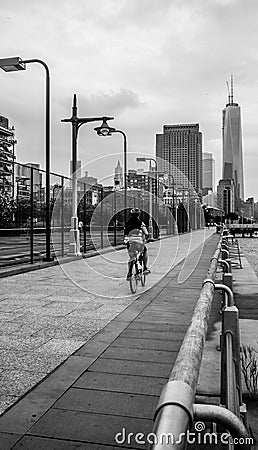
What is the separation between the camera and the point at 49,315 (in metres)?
7.86

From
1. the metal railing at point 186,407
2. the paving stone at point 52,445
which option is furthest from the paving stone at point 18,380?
the metal railing at point 186,407

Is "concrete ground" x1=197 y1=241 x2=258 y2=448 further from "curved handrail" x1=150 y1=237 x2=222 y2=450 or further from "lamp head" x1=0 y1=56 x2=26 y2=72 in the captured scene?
"lamp head" x1=0 y1=56 x2=26 y2=72

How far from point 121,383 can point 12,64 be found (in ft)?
37.8

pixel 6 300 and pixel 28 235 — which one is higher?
pixel 28 235

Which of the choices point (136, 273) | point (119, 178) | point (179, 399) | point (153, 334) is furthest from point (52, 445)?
point (119, 178)

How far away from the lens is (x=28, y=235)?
15.6 metres

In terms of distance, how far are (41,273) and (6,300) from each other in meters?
4.86

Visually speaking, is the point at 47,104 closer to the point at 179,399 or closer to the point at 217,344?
the point at 217,344

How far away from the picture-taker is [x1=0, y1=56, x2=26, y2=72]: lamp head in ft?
45.3

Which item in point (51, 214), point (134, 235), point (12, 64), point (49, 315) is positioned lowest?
point (49, 315)

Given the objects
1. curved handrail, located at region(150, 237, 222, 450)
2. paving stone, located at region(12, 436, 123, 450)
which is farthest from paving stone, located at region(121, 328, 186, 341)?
curved handrail, located at region(150, 237, 222, 450)

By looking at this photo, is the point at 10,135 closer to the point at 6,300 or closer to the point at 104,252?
the point at 104,252

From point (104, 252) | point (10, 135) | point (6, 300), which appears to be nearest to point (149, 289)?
point (6, 300)

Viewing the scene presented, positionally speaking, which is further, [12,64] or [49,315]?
[12,64]
